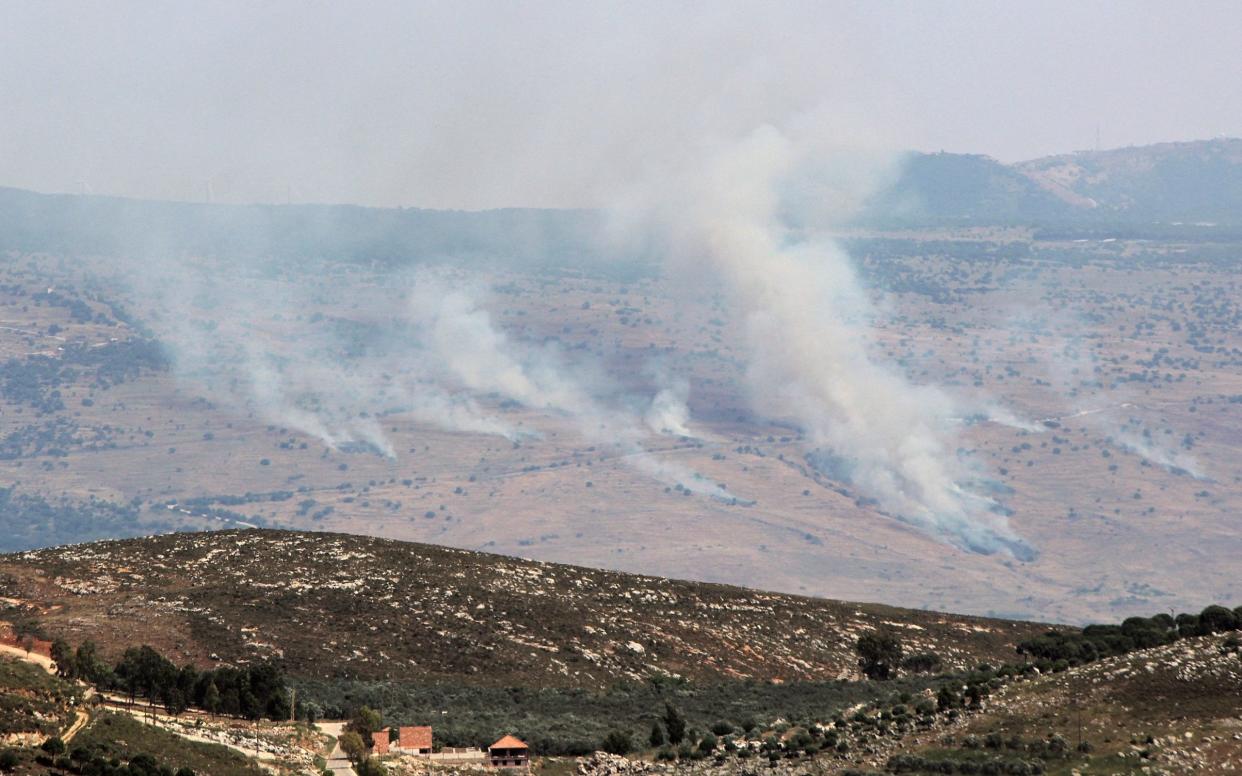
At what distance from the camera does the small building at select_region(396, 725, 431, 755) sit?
233 feet

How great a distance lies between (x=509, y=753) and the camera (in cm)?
7125

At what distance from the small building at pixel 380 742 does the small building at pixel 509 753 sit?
3.72 m

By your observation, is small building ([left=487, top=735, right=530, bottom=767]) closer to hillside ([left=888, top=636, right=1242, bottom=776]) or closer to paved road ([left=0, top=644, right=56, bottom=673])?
hillside ([left=888, top=636, right=1242, bottom=776])

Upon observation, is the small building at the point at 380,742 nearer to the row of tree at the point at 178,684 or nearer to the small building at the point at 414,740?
the small building at the point at 414,740

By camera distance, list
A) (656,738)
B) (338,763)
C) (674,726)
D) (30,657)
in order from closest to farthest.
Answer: (338,763), (656,738), (674,726), (30,657)

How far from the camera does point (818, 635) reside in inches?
4016

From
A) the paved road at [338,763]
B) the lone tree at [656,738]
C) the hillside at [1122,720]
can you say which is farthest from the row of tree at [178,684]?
the hillside at [1122,720]

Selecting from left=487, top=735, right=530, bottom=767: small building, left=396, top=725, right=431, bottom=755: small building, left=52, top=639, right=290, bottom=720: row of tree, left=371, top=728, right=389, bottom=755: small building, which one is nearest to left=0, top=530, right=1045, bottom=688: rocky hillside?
left=52, top=639, right=290, bottom=720: row of tree

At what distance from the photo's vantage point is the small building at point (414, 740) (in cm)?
7106

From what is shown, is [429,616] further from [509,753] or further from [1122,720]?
[1122,720]

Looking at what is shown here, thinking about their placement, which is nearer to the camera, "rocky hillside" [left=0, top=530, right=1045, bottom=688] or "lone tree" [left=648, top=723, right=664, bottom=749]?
"lone tree" [left=648, top=723, right=664, bottom=749]

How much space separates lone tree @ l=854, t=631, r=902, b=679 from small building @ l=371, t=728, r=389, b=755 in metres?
31.7

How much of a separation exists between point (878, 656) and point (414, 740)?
3192cm

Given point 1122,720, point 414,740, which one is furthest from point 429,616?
point 1122,720
